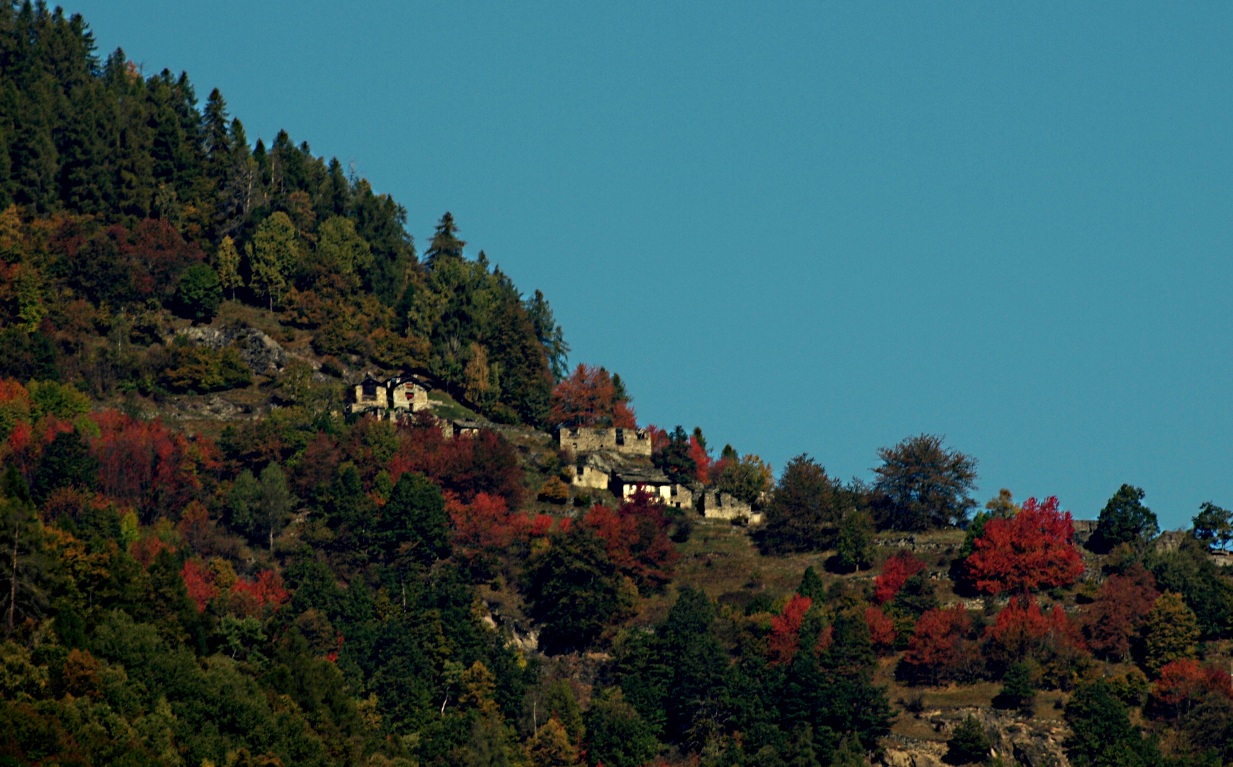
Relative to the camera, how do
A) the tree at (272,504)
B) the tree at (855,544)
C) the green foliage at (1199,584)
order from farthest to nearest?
the tree at (272,504), the tree at (855,544), the green foliage at (1199,584)

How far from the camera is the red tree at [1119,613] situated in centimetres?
11475

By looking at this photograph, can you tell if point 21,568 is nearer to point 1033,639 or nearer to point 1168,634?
point 1033,639

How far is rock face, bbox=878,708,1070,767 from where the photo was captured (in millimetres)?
108688

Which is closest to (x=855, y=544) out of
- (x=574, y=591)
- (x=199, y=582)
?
(x=574, y=591)

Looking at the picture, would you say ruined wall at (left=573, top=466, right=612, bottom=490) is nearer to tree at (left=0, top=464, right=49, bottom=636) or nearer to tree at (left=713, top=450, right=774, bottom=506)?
tree at (left=713, top=450, right=774, bottom=506)

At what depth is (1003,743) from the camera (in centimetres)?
10944

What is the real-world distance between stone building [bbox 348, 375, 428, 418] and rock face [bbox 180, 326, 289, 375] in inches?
214

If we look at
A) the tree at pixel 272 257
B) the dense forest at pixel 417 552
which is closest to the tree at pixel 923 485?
the dense forest at pixel 417 552

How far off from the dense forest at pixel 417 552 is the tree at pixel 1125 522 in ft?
0.52

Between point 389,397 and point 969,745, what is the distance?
147 feet

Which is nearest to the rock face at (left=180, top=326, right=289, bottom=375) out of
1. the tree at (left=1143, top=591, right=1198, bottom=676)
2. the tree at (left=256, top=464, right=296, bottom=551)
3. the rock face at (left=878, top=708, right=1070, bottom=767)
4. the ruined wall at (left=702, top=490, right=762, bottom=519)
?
the tree at (left=256, top=464, right=296, bottom=551)

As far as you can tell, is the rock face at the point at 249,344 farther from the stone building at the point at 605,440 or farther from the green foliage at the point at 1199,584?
the green foliage at the point at 1199,584

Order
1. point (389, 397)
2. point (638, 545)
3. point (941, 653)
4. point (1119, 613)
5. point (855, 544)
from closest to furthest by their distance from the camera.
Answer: point (941, 653) < point (1119, 613) < point (638, 545) < point (855, 544) < point (389, 397)

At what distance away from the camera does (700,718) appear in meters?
113
